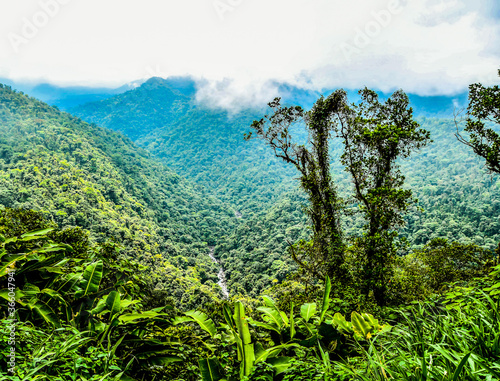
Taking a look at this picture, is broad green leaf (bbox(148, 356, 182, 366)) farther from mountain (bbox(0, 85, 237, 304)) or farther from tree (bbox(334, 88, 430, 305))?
mountain (bbox(0, 85, 237, 304))

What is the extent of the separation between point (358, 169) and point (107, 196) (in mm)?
49905

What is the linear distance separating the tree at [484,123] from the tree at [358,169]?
3.96ft

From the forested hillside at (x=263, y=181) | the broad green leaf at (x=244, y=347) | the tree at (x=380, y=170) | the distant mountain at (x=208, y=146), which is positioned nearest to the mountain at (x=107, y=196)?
the forested hillside at (x=263, y=181)

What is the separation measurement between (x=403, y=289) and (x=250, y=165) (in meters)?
115

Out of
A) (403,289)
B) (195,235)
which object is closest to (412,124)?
(403,289)

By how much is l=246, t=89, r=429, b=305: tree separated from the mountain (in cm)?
997

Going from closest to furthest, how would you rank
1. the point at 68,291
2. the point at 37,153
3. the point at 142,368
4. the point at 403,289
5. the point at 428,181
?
the point at 142,368, the point at 68,291, the point at 403,289, the point at 37,153, the point at 428,181

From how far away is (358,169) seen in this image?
722 centimetres

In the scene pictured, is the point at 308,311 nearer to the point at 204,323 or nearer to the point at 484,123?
the point at 204,323

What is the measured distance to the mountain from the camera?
31906 millimetres

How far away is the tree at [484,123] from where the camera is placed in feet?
20.2

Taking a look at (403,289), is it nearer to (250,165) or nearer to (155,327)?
(155,327)

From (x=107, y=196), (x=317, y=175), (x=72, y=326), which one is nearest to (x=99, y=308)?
(x=72, y=326)

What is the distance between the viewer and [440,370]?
1353 mm
